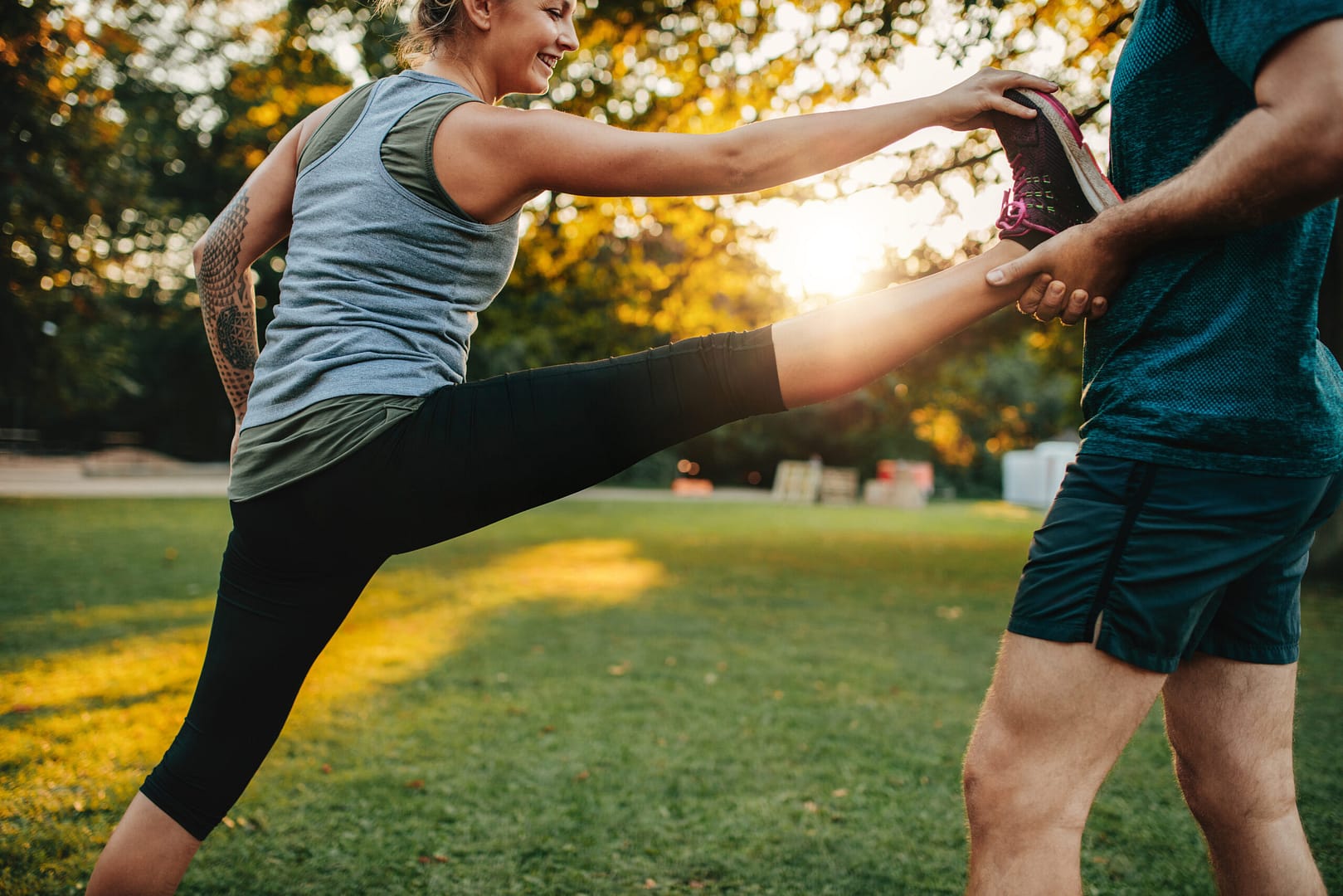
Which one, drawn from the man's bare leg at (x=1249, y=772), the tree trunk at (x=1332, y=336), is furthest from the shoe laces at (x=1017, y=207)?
the tree trunk at (x=1332, y=336)

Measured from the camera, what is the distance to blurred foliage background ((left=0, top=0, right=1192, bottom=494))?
22.3 feet

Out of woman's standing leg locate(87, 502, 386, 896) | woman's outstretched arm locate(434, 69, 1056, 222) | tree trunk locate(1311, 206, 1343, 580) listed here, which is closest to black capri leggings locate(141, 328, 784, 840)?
woman's standing leg locate(87, 502, 386, 896)

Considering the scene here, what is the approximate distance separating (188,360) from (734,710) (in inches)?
1429

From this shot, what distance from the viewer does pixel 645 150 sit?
5.30ft

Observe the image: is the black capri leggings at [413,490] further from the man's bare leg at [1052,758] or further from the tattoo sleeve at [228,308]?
the man's bare leg at [1052,758]

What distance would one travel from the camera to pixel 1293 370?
1438 mm

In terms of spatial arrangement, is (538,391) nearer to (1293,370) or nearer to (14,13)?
(1293,370)

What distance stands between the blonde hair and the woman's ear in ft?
0.12

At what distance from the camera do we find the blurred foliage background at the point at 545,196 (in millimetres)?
6789

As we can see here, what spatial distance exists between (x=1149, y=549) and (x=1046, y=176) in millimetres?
732

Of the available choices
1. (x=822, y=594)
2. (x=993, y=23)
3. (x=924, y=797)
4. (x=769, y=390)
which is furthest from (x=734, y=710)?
(x=822, y=594)

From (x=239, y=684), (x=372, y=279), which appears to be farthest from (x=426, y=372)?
(x=239, y=684)

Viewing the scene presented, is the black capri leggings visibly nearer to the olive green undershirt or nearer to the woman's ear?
the olive green undershirt

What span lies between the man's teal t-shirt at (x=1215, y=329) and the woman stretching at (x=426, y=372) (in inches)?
9.8
